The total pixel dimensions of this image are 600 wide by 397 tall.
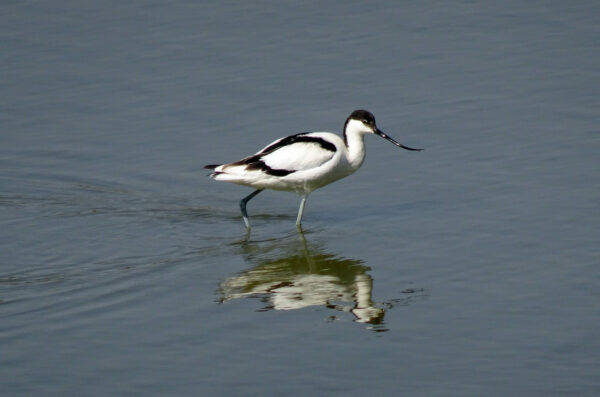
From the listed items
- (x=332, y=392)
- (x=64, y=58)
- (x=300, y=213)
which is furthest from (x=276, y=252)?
(x=64, y=58)

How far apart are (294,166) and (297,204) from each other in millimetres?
884

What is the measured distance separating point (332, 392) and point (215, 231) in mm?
3861

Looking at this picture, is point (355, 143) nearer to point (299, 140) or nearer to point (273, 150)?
point (299, 140)

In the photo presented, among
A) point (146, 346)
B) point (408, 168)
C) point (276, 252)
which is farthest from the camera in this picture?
point (408, 168)

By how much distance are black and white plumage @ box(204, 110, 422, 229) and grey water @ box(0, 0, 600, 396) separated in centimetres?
39

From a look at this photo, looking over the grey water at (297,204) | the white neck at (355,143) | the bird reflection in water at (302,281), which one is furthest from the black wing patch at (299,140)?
the bird reflection in water at (302,281)

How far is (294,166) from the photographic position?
35.0ft

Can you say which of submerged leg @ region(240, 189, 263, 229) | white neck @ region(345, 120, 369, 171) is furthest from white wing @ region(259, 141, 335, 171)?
submerged leg @ region(240, 189, 263, 229)

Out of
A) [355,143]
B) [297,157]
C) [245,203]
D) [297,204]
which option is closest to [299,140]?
[297,157]

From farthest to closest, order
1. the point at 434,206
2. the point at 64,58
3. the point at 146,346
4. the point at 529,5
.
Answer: the point at 529,5, the point at 64,58, the point at 434,206, the point at 146,346

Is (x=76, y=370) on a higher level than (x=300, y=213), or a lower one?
lower

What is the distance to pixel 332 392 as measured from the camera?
Answer: 6980 millimetres

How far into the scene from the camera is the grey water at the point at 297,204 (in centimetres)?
754

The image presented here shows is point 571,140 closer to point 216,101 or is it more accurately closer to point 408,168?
point 408,168
